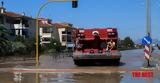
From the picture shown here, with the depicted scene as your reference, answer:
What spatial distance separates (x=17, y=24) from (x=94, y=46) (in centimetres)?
8001

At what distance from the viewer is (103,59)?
37.2m

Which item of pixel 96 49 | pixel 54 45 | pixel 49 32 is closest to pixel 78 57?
pixel 96 49

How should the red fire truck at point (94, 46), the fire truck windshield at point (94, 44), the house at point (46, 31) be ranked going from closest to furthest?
the red fire truck at point (94, 46) < the fire truck windshield at point (94, 44) < the house at point (46, 31)

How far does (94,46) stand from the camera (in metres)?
38.3

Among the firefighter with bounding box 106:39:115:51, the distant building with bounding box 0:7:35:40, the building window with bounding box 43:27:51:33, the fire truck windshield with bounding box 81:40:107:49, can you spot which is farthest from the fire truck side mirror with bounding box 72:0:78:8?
the building window with bounding box 43:27:51:33

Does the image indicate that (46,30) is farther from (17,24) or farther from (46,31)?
(17,24)

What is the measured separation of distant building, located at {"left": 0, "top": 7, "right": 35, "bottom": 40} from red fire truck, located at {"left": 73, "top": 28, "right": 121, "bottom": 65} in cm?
6812

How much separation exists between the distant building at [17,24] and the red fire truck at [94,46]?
224 ft

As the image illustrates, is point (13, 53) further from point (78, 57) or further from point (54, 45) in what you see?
point (78, 57)

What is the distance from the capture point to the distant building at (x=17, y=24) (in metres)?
110

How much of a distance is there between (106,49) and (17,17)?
267ft

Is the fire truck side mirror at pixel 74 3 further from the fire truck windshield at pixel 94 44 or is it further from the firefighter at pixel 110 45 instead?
the firefighter at pixel 110 45

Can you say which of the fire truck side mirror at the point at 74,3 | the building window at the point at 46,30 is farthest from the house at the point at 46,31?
the fire truck side mirror at the point at 74,3

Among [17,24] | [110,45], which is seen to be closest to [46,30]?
[17,24]
